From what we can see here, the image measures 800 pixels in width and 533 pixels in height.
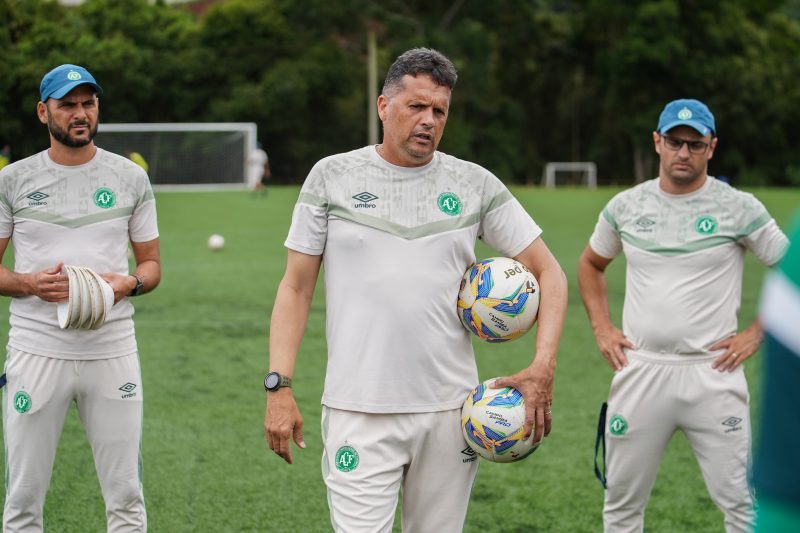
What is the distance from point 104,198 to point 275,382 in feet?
5.55

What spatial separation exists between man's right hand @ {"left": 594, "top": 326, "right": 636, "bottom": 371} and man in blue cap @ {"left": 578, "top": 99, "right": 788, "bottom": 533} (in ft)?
0.06

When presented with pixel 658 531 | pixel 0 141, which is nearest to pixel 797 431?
pixel 658 531

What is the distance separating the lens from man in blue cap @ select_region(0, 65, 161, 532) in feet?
16.5

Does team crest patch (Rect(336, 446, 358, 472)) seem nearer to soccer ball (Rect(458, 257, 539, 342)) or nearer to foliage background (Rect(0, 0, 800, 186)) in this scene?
soccer ball (Rect(458, 257, 539, 342))

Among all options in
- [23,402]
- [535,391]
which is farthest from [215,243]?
[535,391]

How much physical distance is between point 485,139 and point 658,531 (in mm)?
49508

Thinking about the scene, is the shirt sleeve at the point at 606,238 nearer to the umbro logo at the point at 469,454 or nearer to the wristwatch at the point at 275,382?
the umbro logo at the point at 469,454

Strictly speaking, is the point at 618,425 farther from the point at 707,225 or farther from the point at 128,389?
the point at 128,389

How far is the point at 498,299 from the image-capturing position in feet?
13.5

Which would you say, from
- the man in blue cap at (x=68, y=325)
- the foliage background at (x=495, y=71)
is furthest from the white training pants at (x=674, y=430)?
the foliage background at (x=495, y=71)

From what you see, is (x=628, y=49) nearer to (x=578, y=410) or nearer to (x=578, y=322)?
(x=578, y=322)

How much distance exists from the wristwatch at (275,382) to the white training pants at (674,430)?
219cm

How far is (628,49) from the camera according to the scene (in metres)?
52.6

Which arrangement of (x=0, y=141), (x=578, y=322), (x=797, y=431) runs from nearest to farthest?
(x=797, y=431), (x=578, y=322), (x=0, y=141)
